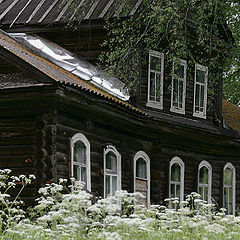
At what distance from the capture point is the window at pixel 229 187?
2131cm

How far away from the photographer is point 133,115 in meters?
15.2

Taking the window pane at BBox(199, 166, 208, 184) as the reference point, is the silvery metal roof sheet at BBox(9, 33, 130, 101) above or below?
above

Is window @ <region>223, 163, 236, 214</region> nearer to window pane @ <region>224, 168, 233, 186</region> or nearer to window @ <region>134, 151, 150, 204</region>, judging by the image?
window pane @ <region>224, 168, 233, 186</region>

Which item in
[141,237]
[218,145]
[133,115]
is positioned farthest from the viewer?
[218,145]

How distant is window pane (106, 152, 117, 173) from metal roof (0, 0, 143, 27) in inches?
144

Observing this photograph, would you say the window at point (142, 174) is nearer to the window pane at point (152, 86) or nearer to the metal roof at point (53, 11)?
the window pane at point (152, 86)

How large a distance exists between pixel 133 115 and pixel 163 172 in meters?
3.17

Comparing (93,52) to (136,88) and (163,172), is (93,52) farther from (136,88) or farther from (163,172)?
(163,172)

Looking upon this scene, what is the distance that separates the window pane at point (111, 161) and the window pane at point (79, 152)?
123cm

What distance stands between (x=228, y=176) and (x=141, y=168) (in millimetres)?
5561

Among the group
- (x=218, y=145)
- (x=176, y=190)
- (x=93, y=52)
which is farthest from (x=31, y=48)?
(x=218, y=145)

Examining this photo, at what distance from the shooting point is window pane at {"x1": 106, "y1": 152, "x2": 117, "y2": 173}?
594 inches

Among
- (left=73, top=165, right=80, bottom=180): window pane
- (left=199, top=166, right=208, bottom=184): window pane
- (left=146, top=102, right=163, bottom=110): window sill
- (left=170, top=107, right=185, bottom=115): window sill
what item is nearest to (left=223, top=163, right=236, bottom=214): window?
(left=199, top=166, right=208, bottom=184): window pane

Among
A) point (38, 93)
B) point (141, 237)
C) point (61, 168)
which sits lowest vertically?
point (141, 237)
